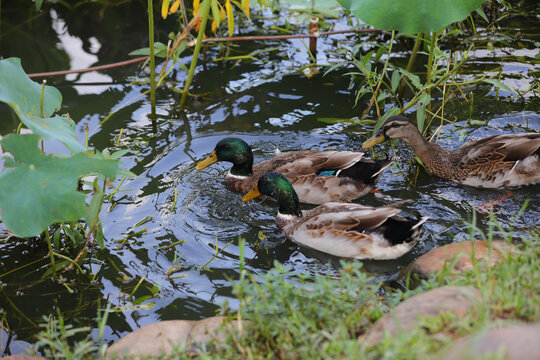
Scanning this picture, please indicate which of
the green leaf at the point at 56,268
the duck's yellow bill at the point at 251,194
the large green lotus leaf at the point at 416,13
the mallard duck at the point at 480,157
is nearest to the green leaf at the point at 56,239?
the green leaf at the point at 56,268

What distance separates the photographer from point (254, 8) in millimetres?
9164

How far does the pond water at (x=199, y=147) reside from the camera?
4.50 meters

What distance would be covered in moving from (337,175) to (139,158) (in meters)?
2.10

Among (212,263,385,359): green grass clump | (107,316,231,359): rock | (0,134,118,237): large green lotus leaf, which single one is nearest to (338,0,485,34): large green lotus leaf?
(212,263,385,359): green grass clump

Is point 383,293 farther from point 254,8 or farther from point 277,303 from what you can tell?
point 254,8

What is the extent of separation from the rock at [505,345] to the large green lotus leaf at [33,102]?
2713 mm

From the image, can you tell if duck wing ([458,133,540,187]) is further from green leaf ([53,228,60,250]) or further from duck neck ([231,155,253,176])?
green leaf ([53,228,60,250])

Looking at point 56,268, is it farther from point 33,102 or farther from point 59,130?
point 33,102

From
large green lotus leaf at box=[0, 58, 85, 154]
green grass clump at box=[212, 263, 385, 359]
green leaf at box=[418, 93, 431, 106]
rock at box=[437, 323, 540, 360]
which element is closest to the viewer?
rock at box=[437, 323, 540, 360]

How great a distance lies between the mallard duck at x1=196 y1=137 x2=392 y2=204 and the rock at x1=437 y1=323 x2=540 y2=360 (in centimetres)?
324

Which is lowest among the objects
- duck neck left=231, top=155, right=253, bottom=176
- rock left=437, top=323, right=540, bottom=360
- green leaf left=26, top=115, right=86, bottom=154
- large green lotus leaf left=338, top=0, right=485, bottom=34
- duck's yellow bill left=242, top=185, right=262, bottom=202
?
duck's yellow bill left=242, top=185, right=262, bottom=202

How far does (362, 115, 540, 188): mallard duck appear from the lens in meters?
5.49

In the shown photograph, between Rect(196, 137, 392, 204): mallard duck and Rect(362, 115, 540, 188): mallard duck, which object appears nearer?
Rect(362, 115, 540, 188): mallard duck

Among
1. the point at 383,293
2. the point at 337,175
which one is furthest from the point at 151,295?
the point at 337,175
